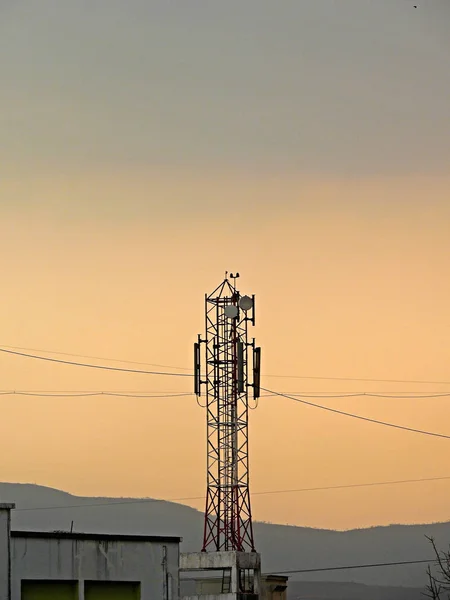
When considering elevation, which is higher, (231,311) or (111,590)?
(231,311)

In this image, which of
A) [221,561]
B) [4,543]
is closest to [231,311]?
[221,561]

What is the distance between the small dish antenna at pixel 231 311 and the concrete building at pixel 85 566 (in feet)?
101

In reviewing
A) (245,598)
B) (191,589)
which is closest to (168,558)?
(245,598)

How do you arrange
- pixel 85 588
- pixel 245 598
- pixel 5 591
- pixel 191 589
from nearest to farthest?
1. pixel 5 591
2. pixel 85 588
3. pixel 245 598
4. pixel 191 589

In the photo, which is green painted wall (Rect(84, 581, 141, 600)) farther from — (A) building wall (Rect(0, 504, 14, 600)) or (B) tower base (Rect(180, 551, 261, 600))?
(B) tower base (Rect(180, 551, 261, 600))

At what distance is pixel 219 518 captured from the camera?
241 ft

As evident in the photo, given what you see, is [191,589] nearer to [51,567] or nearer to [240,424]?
[240,424]

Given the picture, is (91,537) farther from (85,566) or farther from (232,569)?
(232,569)

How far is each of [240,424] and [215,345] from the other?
447 centimetres

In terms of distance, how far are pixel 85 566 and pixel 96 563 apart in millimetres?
418

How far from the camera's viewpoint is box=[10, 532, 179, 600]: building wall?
134ft

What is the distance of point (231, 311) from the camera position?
2936 inches

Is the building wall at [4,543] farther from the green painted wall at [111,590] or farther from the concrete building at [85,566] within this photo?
the green painted wall at [111,590]

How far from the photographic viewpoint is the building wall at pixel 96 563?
40812mm
